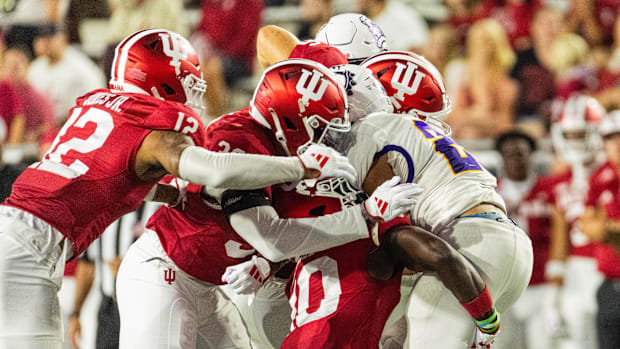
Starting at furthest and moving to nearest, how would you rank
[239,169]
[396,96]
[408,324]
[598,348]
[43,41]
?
[43,41]
[598,348]
[396,96]
[408,324]
[239,169]

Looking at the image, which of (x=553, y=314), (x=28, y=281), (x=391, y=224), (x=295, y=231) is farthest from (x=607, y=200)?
(x=28, y=281)

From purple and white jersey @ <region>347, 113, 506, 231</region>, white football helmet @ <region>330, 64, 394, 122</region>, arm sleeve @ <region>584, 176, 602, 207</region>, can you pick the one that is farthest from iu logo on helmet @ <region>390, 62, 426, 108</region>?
arm sleeve @ <region>584, 176, 602, 207</region>

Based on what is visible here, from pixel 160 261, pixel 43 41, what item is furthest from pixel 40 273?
pixel 43 41

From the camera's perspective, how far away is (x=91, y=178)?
11.8 ft

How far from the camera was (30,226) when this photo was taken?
3553mm

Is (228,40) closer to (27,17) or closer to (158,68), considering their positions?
(27,17)

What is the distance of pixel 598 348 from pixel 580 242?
0.95m

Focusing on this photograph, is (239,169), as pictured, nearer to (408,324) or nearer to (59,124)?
(408,324)

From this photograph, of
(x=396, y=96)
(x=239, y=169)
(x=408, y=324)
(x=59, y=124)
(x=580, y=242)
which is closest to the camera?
(x=239, y=169)

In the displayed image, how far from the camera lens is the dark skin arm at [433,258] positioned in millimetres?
3480

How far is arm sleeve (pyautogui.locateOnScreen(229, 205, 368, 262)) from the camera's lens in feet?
11.9

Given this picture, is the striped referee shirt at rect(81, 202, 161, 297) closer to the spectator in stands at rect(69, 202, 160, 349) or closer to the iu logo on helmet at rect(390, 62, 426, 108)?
the spectator in stands at rect(69, 202, 160, 349)

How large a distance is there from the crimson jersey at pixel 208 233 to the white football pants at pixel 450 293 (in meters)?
0.83

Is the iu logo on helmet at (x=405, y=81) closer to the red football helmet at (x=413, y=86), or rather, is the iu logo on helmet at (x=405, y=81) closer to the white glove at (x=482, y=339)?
the red football helmet at (x=413, y=86)
